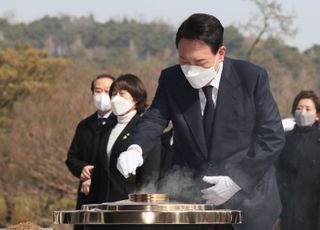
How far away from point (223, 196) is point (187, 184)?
0.29 meters

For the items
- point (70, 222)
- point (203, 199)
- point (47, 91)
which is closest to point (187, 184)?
point (203, 199)

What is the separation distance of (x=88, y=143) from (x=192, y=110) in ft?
13.1

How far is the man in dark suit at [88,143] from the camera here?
384 inches

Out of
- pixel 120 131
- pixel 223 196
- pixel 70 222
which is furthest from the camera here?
pixel 120 131

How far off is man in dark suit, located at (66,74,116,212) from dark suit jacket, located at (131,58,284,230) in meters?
3.46

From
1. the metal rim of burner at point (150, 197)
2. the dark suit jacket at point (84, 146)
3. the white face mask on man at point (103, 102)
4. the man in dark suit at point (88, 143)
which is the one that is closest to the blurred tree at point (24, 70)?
the white face mask on man at point (103, 102)

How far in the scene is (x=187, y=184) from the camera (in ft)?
20.2

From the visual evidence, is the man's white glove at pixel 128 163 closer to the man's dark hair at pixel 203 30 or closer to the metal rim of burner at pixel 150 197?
the metal rim of burner at pixel 150 197

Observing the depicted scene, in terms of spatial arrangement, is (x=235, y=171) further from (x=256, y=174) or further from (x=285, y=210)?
(x=285, y=210)

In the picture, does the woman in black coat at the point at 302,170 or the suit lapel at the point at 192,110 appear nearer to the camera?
the suit lapel at the point at 192,110

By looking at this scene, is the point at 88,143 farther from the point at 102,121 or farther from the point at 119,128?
the point at 119,128

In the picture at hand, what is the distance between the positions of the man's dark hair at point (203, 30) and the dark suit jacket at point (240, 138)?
0.25m

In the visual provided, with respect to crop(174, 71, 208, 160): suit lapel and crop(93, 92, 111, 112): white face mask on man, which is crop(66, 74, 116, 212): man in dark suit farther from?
crop(174, 71, 208, 160): suit lapel

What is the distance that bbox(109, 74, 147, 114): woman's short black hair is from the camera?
938cm
